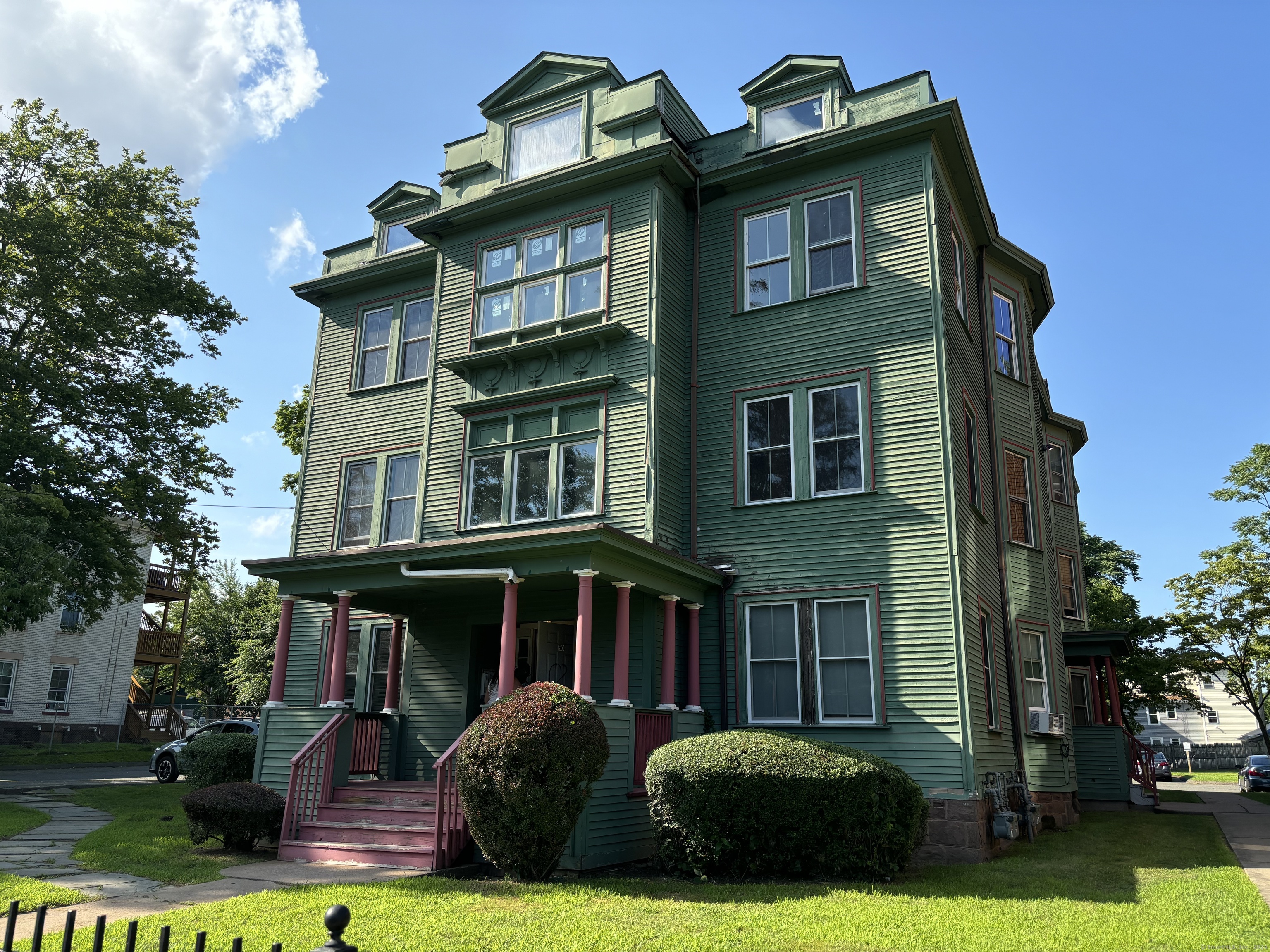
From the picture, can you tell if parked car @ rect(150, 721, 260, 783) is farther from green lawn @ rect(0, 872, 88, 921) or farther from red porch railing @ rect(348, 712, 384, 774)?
green lawn @ rect(0, 872, 88, 921)

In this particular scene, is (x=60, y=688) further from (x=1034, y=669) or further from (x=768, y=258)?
(x=1034, y=669)

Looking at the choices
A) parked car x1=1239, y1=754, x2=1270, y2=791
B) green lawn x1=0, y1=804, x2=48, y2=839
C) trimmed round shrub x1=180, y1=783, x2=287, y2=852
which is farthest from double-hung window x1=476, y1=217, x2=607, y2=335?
parked car x1=1239, y1=754, x2=1270, y2=791

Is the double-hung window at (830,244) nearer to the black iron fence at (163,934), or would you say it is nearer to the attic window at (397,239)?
the attic window at (397,239)

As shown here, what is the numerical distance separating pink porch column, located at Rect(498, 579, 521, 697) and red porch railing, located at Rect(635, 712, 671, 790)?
1.75 metres

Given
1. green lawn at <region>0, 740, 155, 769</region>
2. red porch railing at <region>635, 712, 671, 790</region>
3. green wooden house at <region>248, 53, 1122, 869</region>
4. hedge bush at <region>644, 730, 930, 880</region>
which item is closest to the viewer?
hedge bush at <region>644, 730, 930, 880</region>

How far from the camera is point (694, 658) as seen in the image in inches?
542

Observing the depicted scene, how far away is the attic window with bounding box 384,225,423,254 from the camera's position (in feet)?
64.2

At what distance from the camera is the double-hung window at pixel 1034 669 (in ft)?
53.6

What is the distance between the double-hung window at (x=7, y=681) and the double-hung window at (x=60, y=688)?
125cm

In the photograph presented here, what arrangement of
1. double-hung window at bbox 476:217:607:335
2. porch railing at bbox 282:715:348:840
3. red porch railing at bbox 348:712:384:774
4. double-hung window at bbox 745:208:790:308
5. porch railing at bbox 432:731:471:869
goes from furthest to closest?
1. double-hung window at bbox 476:217:607:335
2. double-hung window at bbox 745:208:790:308
3. red porch railing at bbox 348:712:384:774
4. porch railing at bbox 282:715:348:840
5. porch railing at bbox 432:731:471:869

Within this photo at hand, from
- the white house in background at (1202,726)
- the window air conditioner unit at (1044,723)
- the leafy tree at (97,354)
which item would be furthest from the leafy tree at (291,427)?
the white house in background at (1202,726)

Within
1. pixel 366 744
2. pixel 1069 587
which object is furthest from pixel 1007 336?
pixel 366 744

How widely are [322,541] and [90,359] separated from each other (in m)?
12.2

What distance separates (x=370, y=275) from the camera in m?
19.0
